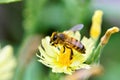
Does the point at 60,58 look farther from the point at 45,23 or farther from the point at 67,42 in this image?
the point at 45,23

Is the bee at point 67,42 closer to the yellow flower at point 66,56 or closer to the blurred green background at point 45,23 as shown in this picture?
the yellow flower at point 66,56

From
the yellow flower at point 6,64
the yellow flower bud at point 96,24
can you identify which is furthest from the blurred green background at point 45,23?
the yellow flower at point 6,64

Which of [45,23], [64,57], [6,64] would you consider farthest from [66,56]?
[45,23]

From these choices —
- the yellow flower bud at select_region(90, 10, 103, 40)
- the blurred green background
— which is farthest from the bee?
the blurred green background

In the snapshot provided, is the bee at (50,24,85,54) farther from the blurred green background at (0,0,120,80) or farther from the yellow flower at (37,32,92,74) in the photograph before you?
the blurred green background at (0,0,120,80)

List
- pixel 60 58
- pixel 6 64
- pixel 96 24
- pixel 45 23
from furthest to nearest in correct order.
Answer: pixel 45 23 → pixel 96 24 → pixel 60 58 → pixel 6 64

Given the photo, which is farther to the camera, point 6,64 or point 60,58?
point 60,58
